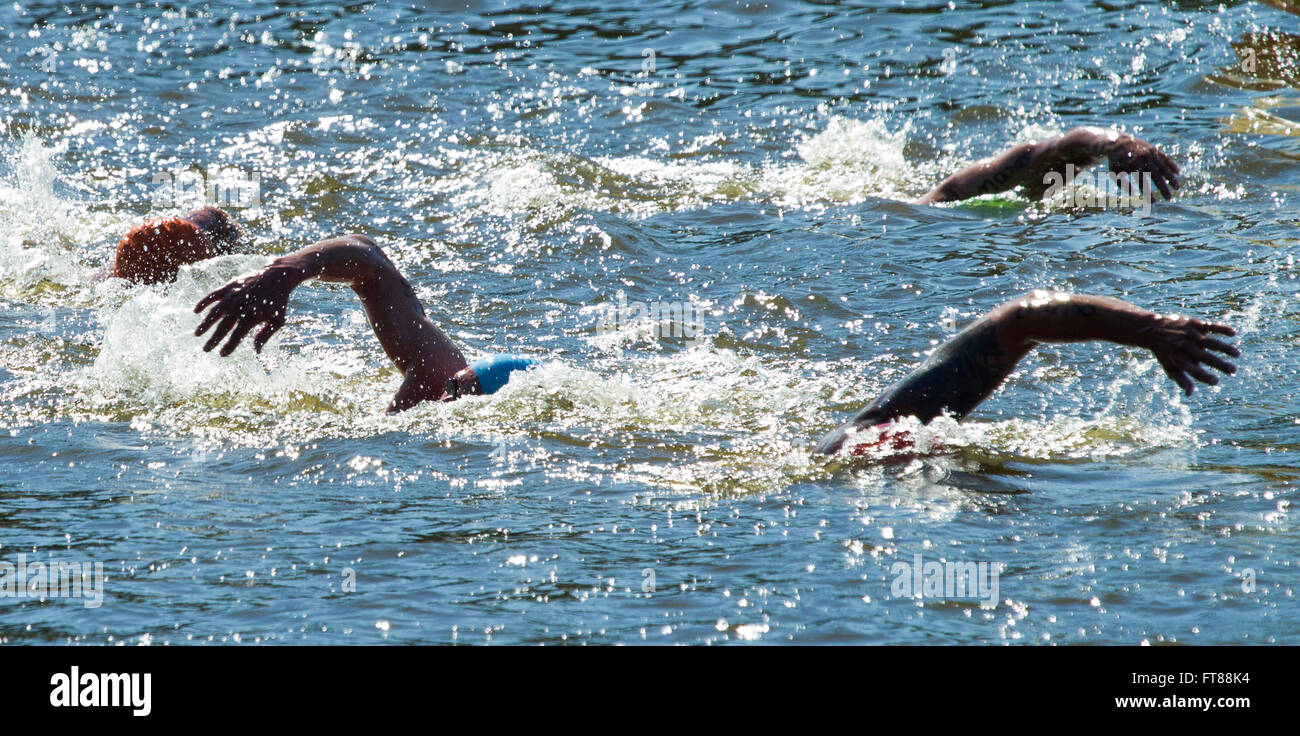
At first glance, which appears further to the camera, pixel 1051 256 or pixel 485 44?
pixel 485 44

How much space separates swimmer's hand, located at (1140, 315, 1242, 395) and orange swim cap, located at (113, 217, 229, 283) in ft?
15.7

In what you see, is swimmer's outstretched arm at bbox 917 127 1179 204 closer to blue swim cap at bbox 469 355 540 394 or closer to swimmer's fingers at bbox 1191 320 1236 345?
swimmer's fingers at bbox 1191 320 1236 345

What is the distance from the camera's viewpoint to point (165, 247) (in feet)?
22.7

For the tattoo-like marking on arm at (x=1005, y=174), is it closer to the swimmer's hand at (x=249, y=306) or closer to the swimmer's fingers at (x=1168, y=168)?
the swimmer's fingers at (x=1168, y=168)

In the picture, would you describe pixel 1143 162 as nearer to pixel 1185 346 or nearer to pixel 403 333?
pixel 1185 346

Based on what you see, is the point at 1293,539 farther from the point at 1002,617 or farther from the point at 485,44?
the point at 485,44

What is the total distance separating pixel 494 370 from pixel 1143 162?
369cm

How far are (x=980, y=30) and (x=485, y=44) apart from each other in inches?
208

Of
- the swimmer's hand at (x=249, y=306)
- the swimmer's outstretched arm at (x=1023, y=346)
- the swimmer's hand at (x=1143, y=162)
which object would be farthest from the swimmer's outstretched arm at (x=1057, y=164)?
the swimmer's hand at (x=249, y=306)

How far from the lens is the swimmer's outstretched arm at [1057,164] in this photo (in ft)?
23.1

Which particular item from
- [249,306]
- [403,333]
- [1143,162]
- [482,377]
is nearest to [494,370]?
[482,377]

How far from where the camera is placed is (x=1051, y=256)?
26.0 feet

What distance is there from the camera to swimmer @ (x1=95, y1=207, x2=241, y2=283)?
272 inches
